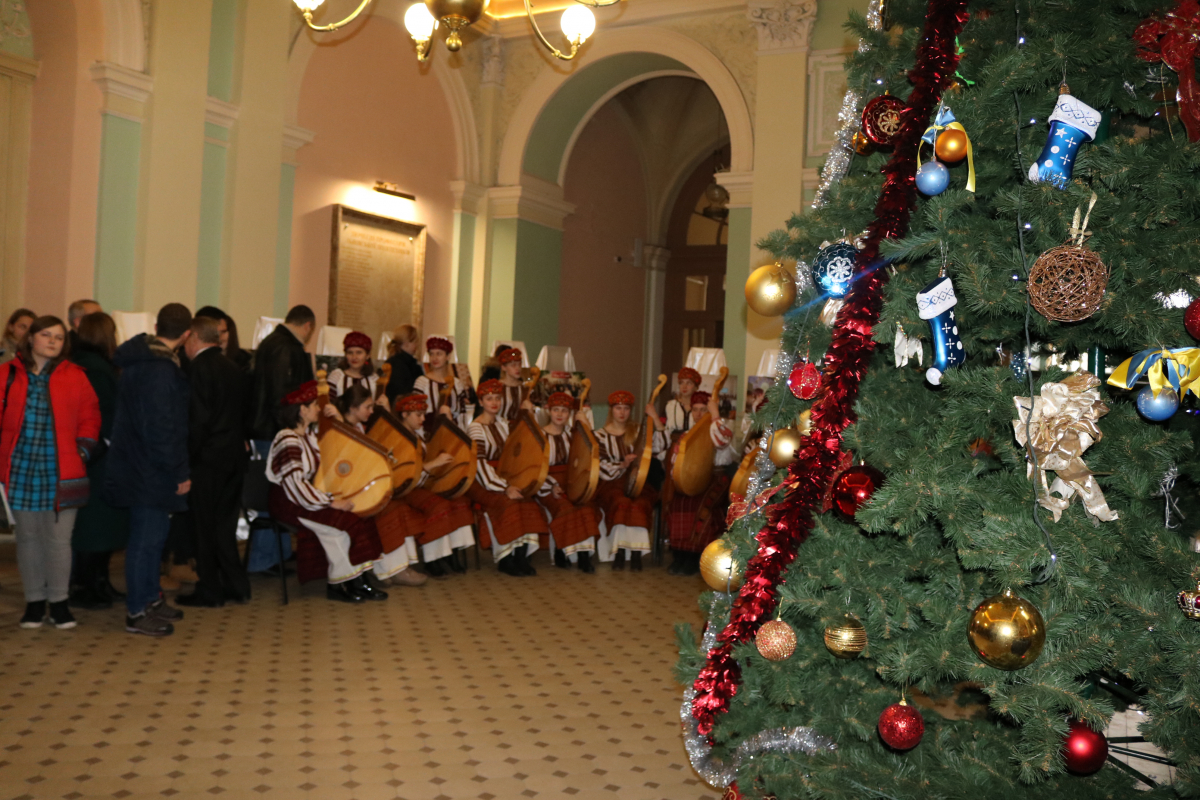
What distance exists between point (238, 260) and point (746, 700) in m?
7.33

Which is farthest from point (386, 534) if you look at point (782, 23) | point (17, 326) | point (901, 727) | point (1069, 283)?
point (782, 23)

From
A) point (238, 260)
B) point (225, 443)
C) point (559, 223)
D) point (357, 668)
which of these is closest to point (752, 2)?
point (559, 223)

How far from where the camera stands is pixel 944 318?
2.42m

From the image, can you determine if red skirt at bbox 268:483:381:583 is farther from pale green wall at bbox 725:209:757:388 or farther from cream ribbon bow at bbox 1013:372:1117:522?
pale green wall at bbox 725:209:757:388

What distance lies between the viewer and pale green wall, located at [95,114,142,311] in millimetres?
7781

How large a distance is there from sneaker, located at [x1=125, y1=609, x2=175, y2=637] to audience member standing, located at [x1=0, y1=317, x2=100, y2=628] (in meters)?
0.33

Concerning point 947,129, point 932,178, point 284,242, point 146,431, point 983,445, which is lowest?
point 146,431

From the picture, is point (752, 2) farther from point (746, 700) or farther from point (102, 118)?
point (746, 700)

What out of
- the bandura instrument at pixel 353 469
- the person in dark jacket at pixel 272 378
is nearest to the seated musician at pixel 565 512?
the bandura instrument at pixel 353 469

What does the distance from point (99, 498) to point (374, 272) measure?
227 inches

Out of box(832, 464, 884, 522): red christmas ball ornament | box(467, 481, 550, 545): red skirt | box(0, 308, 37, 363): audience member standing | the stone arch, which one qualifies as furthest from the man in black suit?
the stone arch

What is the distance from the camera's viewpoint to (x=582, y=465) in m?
6.99

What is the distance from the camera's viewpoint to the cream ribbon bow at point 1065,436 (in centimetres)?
216

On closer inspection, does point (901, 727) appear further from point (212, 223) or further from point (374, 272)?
point (374, 272)
